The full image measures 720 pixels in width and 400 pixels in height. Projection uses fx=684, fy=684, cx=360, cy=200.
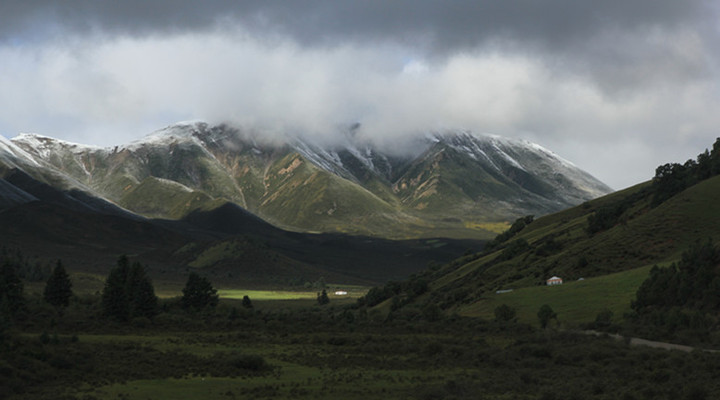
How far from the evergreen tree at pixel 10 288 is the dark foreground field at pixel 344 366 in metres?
4.62

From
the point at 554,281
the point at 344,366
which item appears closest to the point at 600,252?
the point at 554,281

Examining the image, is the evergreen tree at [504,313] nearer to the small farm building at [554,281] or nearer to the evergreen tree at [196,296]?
the small farm building at [554,281]

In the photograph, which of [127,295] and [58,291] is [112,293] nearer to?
[127,295]

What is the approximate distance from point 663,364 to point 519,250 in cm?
9672

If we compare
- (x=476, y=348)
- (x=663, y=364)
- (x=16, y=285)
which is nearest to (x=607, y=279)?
(x=476, y=348)

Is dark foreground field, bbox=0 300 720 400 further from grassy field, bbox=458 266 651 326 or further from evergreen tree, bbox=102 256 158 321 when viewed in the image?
evergreen tree, bbox=102 256 158 321

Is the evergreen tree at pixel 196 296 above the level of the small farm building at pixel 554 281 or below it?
below

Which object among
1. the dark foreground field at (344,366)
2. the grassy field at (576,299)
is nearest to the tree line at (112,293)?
the dark foreground field at (344,366)

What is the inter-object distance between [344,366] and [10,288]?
2267 inches

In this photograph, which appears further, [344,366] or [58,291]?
[58,291]

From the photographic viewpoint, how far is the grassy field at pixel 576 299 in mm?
80500

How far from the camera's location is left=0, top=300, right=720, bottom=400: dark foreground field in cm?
4319

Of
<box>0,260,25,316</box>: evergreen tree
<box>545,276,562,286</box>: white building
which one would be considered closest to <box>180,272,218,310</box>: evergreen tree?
<box>0,260,25,316</box>: evergreen tree

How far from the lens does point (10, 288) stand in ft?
306
